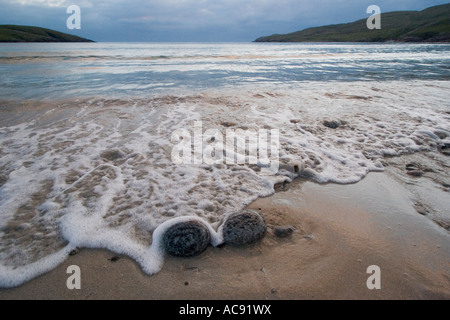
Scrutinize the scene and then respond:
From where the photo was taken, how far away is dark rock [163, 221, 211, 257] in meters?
2.35

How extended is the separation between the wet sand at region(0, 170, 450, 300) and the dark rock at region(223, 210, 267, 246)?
3.4 inches

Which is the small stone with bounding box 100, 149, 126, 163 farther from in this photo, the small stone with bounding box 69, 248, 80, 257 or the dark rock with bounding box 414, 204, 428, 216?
the dark rock with bounding box 414, 204, 428, 216

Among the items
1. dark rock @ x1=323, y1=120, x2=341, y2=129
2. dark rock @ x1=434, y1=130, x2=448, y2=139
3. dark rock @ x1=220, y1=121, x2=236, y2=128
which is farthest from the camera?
dark rock @ x1=220, y1=121, x2=236, y2=128

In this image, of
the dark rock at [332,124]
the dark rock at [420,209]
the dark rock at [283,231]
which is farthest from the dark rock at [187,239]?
the dark rock at [332,124]

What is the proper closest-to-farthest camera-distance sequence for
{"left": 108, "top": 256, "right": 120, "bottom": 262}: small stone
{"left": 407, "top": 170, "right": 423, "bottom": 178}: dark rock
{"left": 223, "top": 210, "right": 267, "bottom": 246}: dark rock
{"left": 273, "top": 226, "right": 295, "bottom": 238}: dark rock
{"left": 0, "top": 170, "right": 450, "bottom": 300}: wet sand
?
{"left": 0, "top": 170, "right": 450, "bottom": 300}: wet sand, {"left": 108, "top": 256, "right": 120, "bottom": 262}: small stone, {"left": 223, "top": 210, "right": 267, "bottom": 246}: dark rock, {"left": 273, "top": 226, "right": 295, "bottom": 238}: dark rock, {"left": 407, "top": 170, "right": 423, "bottom": 178}: dark rock

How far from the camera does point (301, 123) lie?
6.20 meters

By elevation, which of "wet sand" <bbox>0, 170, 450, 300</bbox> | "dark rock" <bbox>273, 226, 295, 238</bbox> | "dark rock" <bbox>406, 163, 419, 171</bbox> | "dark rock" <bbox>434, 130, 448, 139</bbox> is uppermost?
"dark rock" <bbox>434, 130, 448, 139</bbox>

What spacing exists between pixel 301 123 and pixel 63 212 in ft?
17.7

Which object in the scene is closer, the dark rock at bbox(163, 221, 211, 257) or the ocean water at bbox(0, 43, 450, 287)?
the dark rock at bbox(163, 221, 211, 257)

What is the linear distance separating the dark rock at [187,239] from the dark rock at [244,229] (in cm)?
23

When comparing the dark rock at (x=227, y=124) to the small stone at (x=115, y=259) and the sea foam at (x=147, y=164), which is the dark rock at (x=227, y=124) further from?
the small stone at (x=115, y=259)

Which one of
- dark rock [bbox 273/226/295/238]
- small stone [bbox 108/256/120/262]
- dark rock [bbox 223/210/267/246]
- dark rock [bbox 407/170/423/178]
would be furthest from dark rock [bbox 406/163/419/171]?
small stone [bbox 108/256/120/262]
